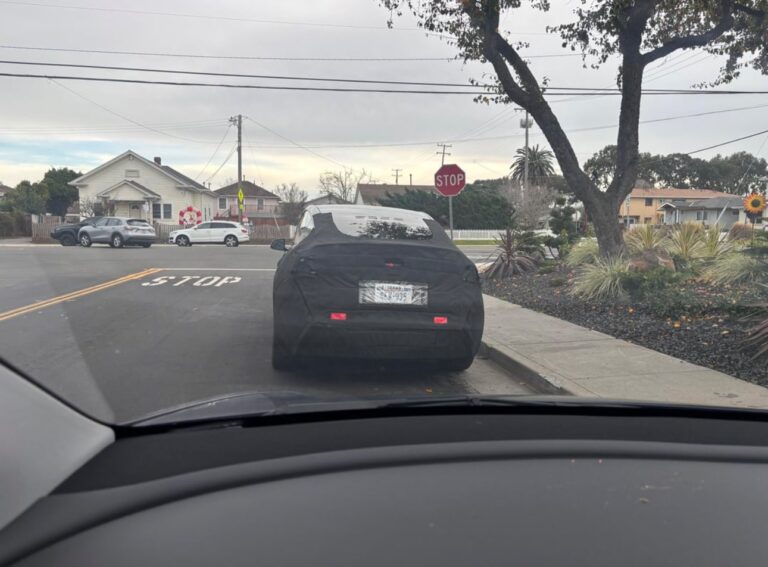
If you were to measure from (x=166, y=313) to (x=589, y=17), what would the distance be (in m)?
10.0

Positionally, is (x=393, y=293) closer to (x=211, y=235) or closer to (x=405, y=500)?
(x=405, y=500)

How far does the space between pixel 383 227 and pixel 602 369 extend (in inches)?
108

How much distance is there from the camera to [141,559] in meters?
1.40

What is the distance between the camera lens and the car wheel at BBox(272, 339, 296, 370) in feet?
20.1

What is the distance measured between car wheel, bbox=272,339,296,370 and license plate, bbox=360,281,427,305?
96cm

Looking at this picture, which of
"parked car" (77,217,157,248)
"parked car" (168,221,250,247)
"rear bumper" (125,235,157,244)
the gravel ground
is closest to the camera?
the gravel ground

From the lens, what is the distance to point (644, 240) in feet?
44.2

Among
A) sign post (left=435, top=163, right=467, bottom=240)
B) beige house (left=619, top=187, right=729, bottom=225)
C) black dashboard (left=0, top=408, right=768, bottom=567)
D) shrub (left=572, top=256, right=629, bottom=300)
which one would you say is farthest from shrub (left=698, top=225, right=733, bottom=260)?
beige house (left=619, top=187, right=729, bottom=225)

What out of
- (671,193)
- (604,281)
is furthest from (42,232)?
(671,193)

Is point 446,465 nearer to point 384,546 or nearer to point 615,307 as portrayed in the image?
point 384,546

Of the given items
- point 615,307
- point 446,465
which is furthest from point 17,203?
point 446,465

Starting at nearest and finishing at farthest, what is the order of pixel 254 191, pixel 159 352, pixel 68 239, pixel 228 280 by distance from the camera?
pixel 159 352
pixel 228 280
pixel 68 239
pixel 254 191

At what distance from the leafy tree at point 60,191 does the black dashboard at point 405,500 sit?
51446 millimetres

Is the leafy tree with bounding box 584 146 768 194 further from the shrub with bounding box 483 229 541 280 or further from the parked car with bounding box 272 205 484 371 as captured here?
the parked car with bounding box 272 205 484 371
